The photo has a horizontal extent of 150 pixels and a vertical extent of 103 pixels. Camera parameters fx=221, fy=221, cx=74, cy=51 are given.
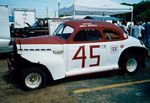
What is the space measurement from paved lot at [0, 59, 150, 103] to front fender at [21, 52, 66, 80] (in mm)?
438

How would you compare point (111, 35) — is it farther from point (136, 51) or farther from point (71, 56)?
point (71, 56)

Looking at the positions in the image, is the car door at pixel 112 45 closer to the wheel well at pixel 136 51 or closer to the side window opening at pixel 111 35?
the side window opening at pixel 111 35

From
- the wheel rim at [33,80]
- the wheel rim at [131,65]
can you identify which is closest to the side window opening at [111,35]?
the wheel rim at [131,65]

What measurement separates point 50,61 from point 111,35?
2180mm

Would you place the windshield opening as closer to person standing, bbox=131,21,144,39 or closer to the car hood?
the car hood

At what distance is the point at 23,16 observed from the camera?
28609mm

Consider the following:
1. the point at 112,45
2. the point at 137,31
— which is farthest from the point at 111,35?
the point at 137,31

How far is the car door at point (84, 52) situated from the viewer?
6.27 meters

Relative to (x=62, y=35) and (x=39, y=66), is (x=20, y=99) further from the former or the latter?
(x=62, y=35)

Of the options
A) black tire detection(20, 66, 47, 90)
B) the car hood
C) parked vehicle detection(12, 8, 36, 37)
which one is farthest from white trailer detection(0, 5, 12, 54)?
parked vehicle detection(12, 8, 36, 37)

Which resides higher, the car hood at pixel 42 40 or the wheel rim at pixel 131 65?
the car hood at pixel 42 40

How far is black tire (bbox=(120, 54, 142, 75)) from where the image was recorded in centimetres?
717

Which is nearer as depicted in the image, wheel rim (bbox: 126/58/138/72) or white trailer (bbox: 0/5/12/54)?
wheel rim (bbox: 126/58/138/72)

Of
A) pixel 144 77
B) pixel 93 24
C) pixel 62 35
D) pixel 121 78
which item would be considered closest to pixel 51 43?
pixel 62 35
